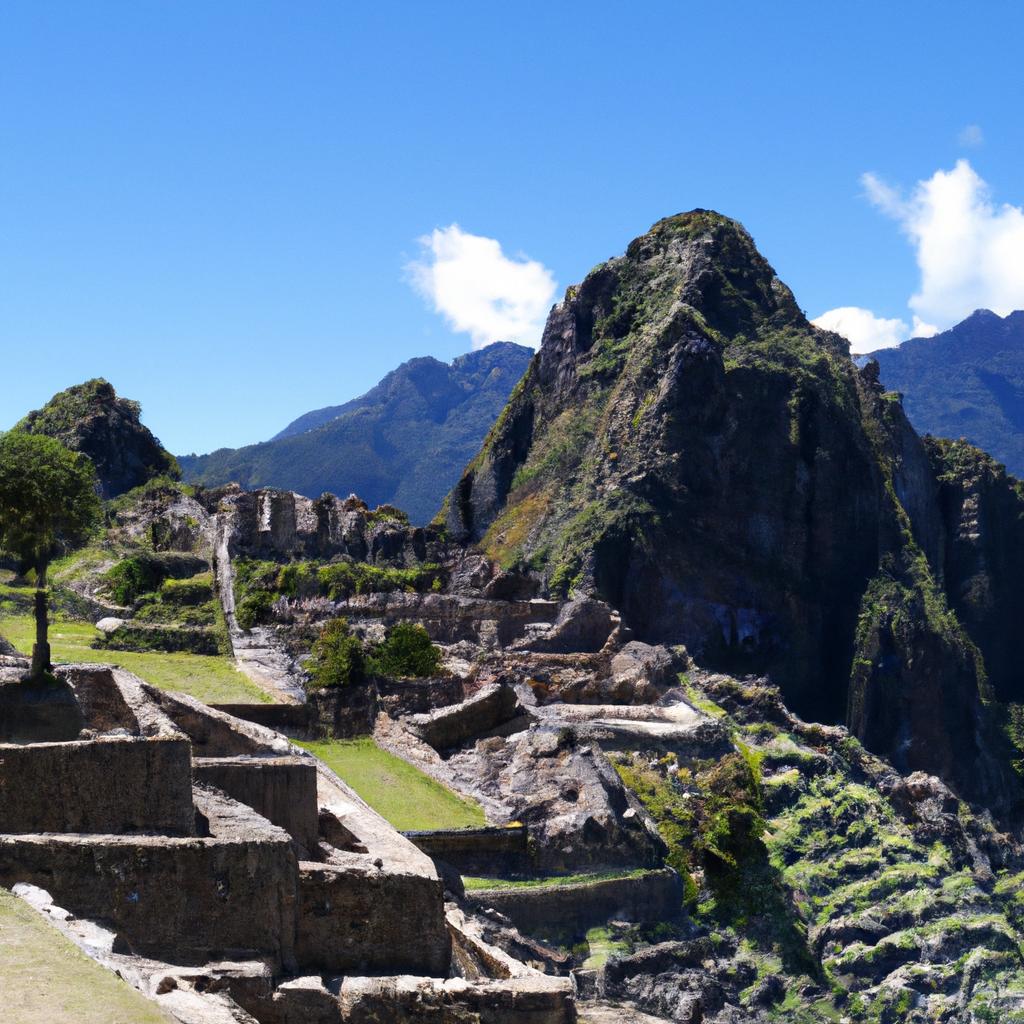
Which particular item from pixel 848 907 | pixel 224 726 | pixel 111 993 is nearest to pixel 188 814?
pixel 111 993

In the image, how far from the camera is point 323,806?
27.9 meters

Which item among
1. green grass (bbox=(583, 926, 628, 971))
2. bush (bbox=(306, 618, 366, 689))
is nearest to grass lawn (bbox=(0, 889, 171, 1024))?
green grass (bbox=(583, 926, 628, 971))

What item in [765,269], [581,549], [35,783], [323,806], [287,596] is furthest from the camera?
[765,269]

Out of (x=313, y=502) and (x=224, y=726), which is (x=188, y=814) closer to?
(x=224, y=726)

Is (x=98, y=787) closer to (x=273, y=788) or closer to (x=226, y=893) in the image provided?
(x=226, y=893)

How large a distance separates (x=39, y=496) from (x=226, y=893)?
40.8ft

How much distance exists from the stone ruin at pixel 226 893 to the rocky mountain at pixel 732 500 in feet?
256

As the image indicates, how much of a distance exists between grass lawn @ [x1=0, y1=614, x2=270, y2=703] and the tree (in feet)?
26.3

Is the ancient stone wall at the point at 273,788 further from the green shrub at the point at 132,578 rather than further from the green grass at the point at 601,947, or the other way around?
the green shrub at the point at 132,578

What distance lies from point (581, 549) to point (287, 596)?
124ft

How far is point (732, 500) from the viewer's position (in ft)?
381

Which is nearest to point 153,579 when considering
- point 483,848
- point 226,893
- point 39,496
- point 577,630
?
point 577,630

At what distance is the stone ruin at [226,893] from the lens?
59.3 ft

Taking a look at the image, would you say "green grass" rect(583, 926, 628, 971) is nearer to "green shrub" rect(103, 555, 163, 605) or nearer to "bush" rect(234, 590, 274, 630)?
"bush" rect(234, 590, 274, 630)
